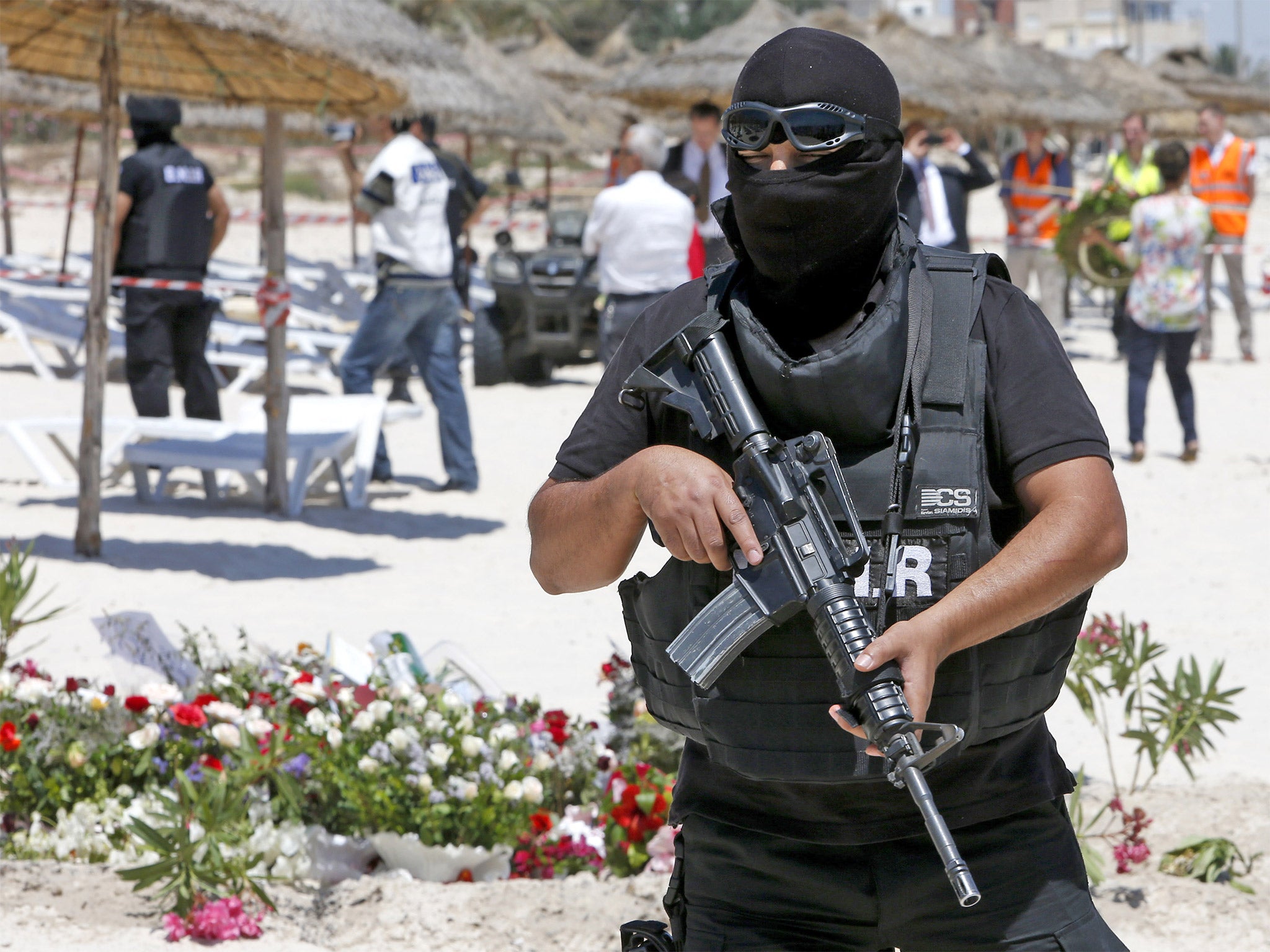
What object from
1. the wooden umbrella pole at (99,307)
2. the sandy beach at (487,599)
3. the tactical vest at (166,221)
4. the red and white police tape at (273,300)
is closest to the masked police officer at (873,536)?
the sandy beach at (487,599)

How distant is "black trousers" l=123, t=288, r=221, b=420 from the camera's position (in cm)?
736

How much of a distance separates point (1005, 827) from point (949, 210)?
9060 millimetres

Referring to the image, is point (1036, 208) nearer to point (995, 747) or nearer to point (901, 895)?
point (995, 747)

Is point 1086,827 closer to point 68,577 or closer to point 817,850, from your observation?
point 817,850

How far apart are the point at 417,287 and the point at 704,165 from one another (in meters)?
2.58

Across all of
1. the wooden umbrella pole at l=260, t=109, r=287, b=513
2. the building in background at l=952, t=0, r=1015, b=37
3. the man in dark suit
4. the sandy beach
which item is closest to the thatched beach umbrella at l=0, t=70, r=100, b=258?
the sandy beach

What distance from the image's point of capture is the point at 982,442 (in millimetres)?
1646

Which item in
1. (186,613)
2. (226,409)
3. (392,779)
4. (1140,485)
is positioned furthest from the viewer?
(226,409)

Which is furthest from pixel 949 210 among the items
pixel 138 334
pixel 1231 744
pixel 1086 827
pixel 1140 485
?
pixel 1086 827

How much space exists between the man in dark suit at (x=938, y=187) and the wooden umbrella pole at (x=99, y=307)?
392 centimetres

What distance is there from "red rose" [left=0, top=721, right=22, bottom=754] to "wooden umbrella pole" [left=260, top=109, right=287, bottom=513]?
3.71 meters

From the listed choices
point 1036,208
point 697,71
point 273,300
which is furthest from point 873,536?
point 697,71

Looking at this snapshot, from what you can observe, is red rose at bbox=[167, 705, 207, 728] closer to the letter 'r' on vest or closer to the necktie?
the necktie

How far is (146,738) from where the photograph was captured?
338 cm
